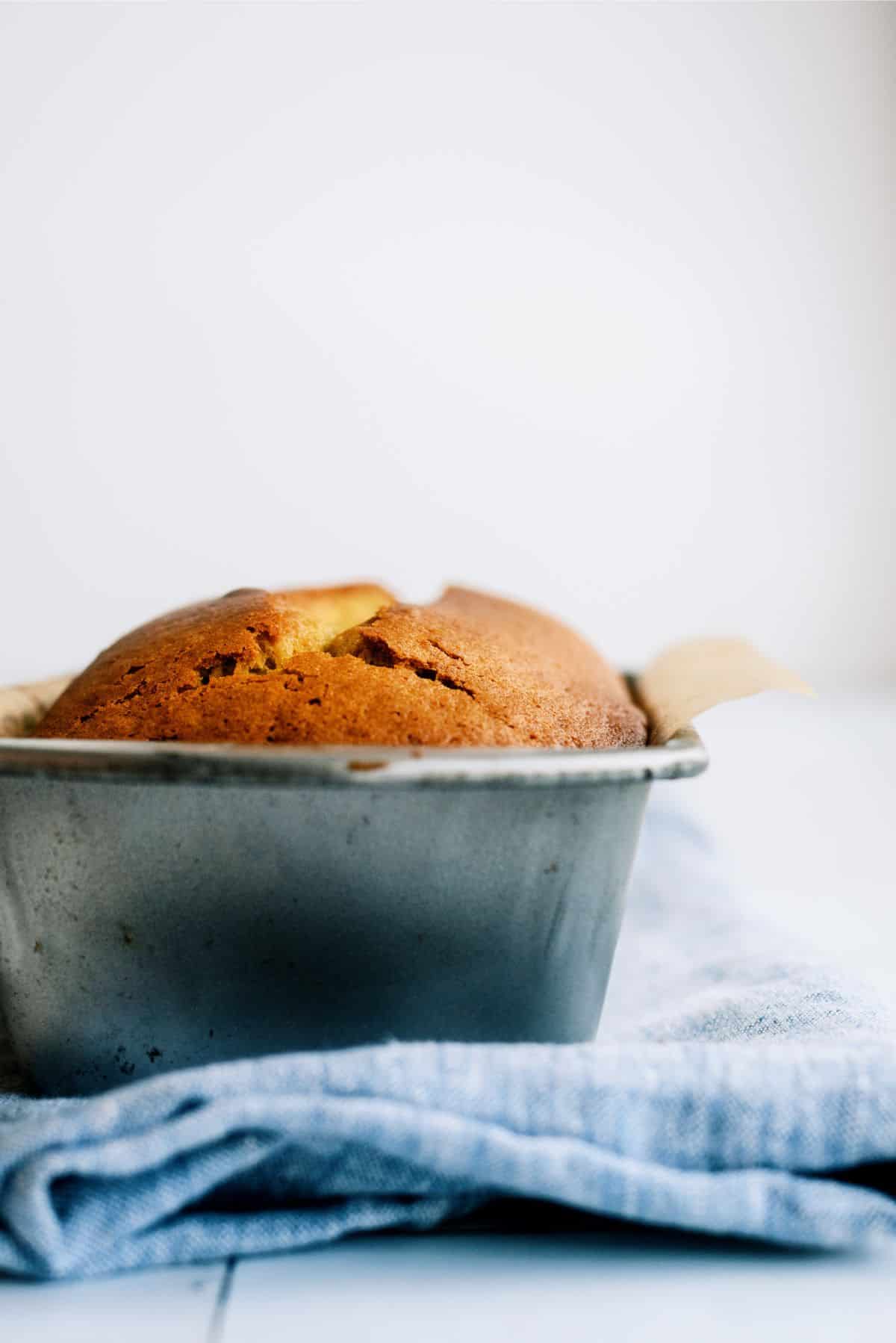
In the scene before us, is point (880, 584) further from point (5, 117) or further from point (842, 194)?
point (5, 117)

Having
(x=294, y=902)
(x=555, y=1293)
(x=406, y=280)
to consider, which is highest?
(x=406, y=280)

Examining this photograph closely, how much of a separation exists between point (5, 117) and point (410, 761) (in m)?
1.79

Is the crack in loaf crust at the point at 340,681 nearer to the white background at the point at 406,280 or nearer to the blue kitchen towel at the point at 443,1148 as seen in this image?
the blue kitchen towel at the point at 443,1148

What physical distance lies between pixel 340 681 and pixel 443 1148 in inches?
11.6

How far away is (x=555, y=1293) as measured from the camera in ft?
1.78

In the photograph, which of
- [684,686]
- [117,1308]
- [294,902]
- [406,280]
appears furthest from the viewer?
[406,280]

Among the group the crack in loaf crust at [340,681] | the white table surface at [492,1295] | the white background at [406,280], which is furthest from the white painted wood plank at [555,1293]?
the white background at [406,280]

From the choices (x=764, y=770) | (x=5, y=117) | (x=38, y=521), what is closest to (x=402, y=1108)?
(x=764, y=770)

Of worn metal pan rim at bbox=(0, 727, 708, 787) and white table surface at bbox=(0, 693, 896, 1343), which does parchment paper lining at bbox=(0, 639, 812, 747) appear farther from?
white table surface at bbox=(0, 693, 896, 1343)

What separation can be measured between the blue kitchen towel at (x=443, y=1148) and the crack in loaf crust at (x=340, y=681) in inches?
8.1

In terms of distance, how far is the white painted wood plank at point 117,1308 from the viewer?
0.51m

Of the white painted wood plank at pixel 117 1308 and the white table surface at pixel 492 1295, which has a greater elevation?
the white painted wood plank at pixel 117 1308

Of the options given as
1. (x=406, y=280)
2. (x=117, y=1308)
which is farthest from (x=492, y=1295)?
(x=406, y=280)

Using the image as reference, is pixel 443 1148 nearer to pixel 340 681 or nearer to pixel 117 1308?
pixel 117 1308
